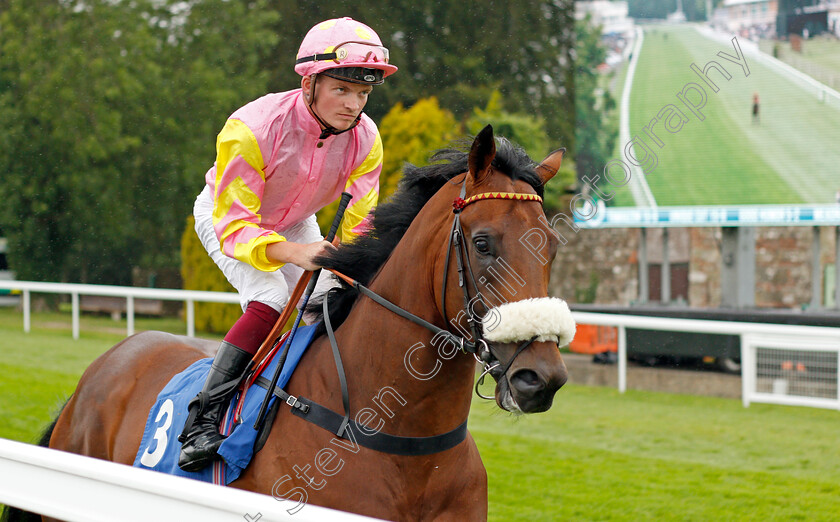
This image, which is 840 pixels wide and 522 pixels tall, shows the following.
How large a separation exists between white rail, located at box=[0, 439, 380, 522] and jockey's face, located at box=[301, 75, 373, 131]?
1.14m

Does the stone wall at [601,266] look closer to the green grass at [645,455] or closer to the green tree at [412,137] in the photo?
the green tree at [412,137]

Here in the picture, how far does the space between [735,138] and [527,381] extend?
23.5 feet

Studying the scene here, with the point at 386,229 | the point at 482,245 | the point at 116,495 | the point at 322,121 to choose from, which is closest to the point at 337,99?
the point at 322,121

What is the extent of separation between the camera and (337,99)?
2328 millimetres

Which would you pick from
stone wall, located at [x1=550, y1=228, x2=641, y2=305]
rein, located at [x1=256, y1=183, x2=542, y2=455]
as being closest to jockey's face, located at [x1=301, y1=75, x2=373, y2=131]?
rein, located at [x1=256, y1=183, x2=542, y2=455]

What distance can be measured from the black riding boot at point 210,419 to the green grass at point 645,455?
1184mm

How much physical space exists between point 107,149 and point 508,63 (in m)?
9.04

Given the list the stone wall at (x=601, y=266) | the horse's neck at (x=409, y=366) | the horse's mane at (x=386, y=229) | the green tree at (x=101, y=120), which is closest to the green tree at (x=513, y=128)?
the stone wall at (x=601, y=266)

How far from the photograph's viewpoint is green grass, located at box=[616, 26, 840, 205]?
25.1ft

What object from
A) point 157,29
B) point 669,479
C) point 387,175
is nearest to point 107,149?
point 157,29

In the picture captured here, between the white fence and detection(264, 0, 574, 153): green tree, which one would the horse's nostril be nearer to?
the white fence

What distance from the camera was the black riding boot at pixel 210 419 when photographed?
2.24 m

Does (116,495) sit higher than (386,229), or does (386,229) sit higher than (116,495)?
(386,229)

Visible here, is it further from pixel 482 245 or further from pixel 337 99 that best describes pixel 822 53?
pixel 482 245
